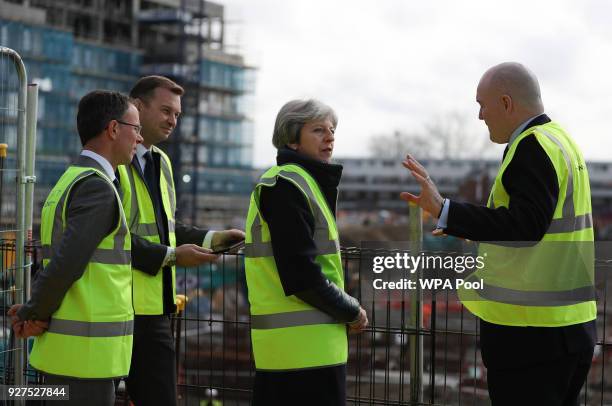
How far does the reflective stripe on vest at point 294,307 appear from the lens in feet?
Answer: 13.9

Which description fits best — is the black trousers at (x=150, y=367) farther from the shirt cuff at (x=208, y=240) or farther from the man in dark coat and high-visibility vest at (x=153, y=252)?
the shirt cuff at (x=208, y=240)

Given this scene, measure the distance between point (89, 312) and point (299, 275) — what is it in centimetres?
92

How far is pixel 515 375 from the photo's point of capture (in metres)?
3.99

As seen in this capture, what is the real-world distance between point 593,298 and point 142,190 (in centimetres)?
230

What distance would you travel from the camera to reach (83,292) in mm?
4000

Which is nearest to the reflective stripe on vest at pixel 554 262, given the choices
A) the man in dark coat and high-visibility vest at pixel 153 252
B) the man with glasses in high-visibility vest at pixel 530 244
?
the man with glasses in high-visibility vest at pixel 530 244

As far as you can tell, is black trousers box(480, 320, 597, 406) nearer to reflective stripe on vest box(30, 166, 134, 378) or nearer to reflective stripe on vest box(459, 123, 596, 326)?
reflective stripe on vest box(459, 123, 596, 326)

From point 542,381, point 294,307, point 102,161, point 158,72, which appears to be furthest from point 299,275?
point 158,72

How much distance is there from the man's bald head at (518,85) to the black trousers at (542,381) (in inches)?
42.5

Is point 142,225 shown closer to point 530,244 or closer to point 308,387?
point 308,387

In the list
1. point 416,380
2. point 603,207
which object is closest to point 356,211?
point 603,207

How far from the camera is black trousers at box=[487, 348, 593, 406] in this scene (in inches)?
155

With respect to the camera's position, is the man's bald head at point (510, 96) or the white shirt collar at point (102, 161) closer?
the man's bald head at point (510, 96)

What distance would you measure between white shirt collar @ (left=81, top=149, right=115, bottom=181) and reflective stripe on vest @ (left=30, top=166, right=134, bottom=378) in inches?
3.6
